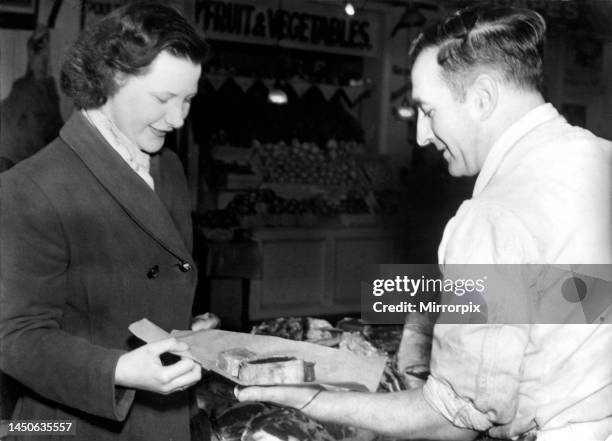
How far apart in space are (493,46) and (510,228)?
42 centimetres

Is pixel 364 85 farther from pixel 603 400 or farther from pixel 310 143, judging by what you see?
pixel 603 400

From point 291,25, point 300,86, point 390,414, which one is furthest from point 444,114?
point 300,86

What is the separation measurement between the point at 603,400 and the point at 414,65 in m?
0.83

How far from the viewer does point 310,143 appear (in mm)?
7223

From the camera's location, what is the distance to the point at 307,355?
1776mm

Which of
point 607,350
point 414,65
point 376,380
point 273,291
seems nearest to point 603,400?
point 607,350

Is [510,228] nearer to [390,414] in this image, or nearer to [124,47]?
[390,414]

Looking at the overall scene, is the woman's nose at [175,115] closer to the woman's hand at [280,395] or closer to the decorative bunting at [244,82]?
the woman's hand at [280,395]

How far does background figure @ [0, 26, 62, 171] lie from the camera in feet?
18.1

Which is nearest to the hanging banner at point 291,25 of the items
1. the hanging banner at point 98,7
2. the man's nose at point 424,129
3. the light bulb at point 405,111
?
the light bulb at point 405,111

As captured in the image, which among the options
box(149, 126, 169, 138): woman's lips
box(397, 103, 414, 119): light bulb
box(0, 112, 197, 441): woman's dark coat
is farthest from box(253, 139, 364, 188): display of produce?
box(0, 112, 197, 441): woman's dark coat

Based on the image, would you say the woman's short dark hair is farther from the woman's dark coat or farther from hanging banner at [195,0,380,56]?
hanging banner at [195,0,380,56]

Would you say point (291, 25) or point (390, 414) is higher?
point (291, 25)

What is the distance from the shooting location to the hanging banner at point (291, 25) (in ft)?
21.5
